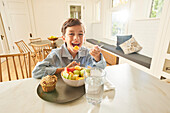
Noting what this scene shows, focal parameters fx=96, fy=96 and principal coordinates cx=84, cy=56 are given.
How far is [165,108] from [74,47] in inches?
30.4

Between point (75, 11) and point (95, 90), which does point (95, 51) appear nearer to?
point (95, 90)

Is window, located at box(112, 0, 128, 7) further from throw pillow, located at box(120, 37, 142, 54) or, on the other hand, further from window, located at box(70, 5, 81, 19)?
window, located at box(70, 5, 81, 19)

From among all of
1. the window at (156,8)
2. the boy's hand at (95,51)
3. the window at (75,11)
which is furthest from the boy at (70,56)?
the window at (75,11)

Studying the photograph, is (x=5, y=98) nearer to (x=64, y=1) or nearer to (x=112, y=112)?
(x=112, y=112)

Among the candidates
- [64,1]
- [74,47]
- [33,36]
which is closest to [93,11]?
[64,1]

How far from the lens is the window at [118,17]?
9.76 feet

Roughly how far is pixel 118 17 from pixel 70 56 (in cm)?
301

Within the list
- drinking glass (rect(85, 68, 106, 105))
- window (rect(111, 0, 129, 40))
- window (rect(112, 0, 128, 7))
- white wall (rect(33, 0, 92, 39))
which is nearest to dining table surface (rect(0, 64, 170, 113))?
drinking glass (rect(85, 68, 106, 105))

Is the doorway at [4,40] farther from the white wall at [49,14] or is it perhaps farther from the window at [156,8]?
the window at [156,8]

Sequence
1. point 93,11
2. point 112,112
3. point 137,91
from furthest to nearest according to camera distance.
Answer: point 93,11 < point 137,91 < point 112,112

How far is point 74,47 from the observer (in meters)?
0.93

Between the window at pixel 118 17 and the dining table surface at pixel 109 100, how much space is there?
100 inches

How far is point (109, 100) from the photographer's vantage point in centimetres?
59

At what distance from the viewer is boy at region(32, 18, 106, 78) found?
82cm
